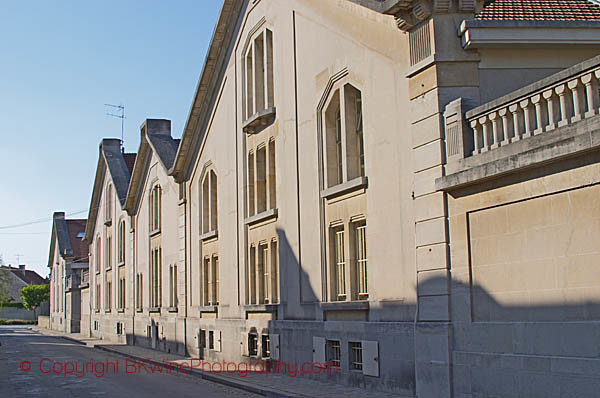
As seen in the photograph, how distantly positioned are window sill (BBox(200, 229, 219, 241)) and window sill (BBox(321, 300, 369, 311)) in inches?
373

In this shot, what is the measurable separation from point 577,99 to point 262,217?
12808mm

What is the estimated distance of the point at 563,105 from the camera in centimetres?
1038

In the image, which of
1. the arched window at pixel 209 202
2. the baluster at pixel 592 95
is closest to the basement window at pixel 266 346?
the arched window at pixel 209 202

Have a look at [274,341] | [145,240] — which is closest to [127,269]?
[145,240]

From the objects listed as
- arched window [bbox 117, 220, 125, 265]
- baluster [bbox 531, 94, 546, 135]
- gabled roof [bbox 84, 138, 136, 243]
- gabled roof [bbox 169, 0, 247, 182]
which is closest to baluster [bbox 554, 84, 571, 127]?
baluster [bbox 531, 94, 546, 135]

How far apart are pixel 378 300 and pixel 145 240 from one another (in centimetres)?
2467

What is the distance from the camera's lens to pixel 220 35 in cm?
2606

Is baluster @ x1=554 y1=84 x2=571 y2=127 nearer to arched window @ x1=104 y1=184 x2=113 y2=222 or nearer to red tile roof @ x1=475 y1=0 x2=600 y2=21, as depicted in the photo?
red tile roof @ x1=475 y1=0 x2=600 y2=21

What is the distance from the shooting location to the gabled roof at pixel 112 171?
47.0 m

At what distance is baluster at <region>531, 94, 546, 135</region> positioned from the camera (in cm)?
1076

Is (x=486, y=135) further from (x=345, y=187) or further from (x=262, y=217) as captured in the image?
(x=262, y=217)

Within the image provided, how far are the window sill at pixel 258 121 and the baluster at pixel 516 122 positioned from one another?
1102cm

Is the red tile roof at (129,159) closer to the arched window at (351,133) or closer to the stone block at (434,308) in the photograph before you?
the arched window at (351,133)

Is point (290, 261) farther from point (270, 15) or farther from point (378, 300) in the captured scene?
point (270, 15)
